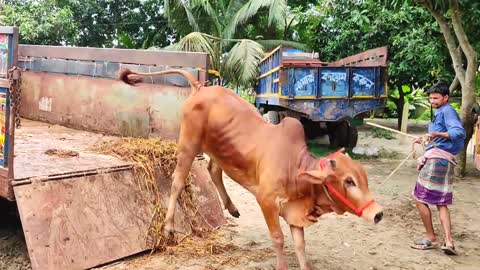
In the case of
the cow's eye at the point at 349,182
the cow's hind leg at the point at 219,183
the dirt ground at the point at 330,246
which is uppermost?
the cow's eye at the point at 349,182

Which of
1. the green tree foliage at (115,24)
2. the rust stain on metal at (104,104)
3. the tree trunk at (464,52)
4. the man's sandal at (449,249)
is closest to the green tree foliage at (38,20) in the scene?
the green tree foliage at (115,24)

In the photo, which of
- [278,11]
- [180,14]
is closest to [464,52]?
[278,11]

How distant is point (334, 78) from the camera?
9.39 meters

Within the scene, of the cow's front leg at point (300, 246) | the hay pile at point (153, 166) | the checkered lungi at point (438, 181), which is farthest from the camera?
the checkered lungi at point (438, 181)

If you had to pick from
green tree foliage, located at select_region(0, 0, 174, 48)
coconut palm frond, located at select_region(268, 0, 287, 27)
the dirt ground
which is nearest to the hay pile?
the dirt ground

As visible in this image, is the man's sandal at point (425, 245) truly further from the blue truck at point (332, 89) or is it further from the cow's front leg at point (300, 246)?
the blue truck at point (332, 89)

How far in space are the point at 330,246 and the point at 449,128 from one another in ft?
5.14

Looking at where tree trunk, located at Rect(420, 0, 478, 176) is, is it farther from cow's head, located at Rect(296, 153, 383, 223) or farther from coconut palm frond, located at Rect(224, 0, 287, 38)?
coconut palm frond, located at Rect(224, 0, 287, 38)

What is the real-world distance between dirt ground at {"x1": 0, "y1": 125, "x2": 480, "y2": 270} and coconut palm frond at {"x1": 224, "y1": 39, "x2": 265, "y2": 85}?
29.7ft

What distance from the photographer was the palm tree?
15.7m

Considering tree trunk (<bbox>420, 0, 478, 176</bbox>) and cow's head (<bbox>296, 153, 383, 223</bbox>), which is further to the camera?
tree trunk (<bbox>420, 0, 478, 176</bbox>)

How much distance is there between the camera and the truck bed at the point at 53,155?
13.8 feet

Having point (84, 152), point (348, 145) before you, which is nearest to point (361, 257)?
point (84, 152)

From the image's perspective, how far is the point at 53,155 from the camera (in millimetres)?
4789
